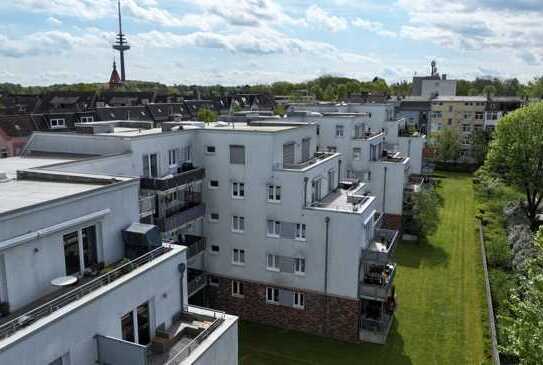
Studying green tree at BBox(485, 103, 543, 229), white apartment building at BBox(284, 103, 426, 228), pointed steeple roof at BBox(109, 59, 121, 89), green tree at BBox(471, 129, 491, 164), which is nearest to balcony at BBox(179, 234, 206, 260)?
white apartment building at BBox(284, 103, 426, 228)

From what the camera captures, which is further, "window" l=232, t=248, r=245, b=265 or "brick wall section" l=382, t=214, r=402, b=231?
"brick wall section" l=382, t=214, r=402, b=231

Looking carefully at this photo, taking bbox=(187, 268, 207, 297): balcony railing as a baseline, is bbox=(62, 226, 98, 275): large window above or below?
above

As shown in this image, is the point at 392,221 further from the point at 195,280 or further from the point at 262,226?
the point at 195,280

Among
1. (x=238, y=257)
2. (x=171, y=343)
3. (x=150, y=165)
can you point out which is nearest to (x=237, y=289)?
(x=238, y=257)

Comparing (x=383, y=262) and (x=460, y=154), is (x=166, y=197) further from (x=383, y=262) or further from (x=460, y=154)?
(x=460, y=154)

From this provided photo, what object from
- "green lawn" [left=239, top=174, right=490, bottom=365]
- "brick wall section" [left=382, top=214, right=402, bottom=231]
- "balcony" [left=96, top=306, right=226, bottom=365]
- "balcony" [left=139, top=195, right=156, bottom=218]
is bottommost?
"green lawn" [left=239, top=174, right=490, bottom=365]

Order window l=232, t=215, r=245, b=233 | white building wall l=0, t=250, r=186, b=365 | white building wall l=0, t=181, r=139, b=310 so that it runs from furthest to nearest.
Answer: window l=232, t=215, r=245, b=233
white building wall l=0, t=181, r=139, b=310
white building wall l=0, t=250, r=186, b=365

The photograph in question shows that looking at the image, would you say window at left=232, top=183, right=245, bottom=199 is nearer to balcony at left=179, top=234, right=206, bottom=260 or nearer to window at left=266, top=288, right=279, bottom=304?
balcony at left=179, top=234, right=206, bottom=260

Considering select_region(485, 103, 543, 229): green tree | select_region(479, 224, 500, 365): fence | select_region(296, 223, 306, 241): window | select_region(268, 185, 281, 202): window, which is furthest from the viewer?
select_region(485, 103, 543, 229): green tree
